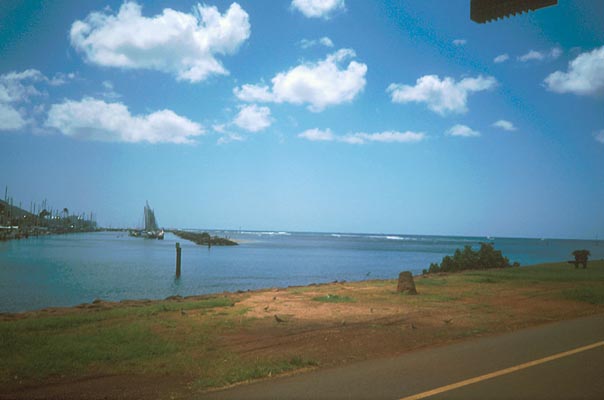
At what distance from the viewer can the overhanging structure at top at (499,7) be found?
7988mm

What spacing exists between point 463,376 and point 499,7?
21.9ft

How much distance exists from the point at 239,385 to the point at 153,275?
1411 inches

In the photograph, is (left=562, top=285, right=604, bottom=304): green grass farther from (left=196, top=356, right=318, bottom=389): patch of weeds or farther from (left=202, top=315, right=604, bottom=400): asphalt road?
(left=196, top=356, right=318, bottom=389): patch of weeds

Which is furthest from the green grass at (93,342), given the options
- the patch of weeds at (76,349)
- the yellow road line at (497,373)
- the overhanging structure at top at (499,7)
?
the overhanging structure at top at (499,7)

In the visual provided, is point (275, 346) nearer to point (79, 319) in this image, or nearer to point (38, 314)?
point (79, 319)

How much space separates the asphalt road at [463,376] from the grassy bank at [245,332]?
795mm

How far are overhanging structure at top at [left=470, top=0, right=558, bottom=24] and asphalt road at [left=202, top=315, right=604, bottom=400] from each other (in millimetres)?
6384

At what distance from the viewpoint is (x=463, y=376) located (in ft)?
22.0

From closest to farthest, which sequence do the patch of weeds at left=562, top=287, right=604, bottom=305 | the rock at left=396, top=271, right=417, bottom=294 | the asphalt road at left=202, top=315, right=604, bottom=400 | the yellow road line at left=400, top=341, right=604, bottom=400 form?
the yellow road line at left=400, top=341, right=604, bottom=400 < the asphalt road at left=202, top=315, right=604, bottom=400 < the patch of weeds at left=562, top=287, right=604, bottom=305 < the rock at left=396, top=271, right=417, bottom=294

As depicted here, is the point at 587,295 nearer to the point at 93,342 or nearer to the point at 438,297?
the point at 438,297

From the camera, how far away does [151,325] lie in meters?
12.2

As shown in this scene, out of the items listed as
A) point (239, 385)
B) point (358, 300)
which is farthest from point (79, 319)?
A: point (358, 300)

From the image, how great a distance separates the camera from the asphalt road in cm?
596

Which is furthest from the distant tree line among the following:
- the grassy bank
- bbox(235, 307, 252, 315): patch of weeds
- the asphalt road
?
the asphalt road
